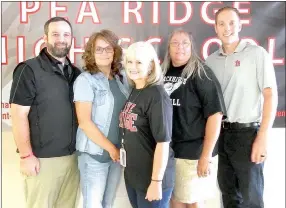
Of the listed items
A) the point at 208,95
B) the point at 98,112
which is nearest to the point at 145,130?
the point at 98,112

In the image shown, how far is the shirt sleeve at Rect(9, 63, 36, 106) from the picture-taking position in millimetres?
1599

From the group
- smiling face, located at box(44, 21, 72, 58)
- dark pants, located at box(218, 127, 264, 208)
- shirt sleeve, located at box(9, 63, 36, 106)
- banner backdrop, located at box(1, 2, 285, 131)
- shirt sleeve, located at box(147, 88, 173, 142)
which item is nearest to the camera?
shirt sleeve, located at box(147, 88, 173, 142)

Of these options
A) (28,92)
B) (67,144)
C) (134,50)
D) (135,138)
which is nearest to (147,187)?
(135,138)

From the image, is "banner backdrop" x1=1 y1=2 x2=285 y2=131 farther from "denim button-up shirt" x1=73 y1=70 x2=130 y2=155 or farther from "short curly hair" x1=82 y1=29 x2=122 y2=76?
"denim button-up shirt" x1=73 y1=70 x2=130 y2=155

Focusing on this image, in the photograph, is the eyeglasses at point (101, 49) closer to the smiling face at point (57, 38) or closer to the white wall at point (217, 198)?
the smiling face at point (57, 38)

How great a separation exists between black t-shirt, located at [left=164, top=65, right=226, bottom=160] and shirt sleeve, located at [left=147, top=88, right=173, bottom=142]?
0.87 feet

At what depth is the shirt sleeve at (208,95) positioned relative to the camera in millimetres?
1669

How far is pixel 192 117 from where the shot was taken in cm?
171

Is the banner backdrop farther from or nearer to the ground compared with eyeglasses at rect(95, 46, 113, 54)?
farther from the ground

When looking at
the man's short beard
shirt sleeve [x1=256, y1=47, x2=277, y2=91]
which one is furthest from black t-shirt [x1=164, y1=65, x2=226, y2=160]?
the man's short beard

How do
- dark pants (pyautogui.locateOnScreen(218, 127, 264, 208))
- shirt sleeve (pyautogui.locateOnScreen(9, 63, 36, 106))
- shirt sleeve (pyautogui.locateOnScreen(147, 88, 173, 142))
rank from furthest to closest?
dark pants (pyautogui.locateOnScreen(218, 127, 264, 208)) < shirt sleeve (pyautogui.locateOnScreen(9, 63, 36, 106)) < shirt sleeve (pyautogui.locateOnScreen(147, 88, 173, 142))

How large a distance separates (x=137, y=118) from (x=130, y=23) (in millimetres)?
924

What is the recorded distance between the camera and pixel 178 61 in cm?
175

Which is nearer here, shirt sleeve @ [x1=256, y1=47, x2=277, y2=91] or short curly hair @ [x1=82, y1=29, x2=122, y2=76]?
short curly hair @ [x1=82, y1=29, x2=122, y2=76]
